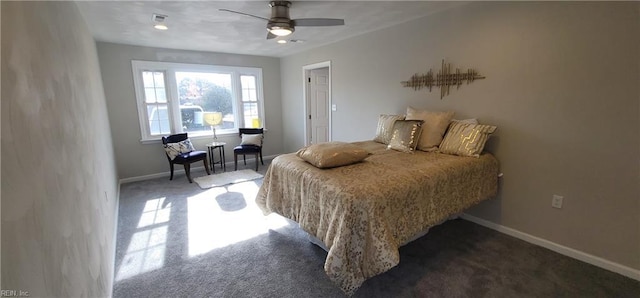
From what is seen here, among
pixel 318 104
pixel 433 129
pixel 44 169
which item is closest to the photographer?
pixel 44 169

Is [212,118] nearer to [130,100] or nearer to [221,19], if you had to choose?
[130,100]

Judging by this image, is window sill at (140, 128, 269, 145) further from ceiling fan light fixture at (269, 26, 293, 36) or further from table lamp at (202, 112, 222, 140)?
ceiling fan light fixture at (269, 26, 293, 36)

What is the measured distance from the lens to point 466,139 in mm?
2639

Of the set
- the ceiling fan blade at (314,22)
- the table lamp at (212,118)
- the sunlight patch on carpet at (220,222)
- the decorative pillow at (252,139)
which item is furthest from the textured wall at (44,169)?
the decorative pillow at (252,139)

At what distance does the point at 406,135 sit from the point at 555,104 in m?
1.27

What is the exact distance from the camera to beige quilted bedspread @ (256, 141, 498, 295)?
1.74 meters

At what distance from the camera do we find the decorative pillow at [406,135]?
2.88m

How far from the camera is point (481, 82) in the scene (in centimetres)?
276

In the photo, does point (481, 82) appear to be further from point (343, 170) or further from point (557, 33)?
point (343, 170)

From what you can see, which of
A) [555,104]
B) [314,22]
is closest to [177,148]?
[314,22]

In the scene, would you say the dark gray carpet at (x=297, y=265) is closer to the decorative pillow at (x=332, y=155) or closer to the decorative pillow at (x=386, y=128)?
the decorative pillow at (x=332, y=155)

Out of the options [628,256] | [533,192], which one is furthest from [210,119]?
[628,256]

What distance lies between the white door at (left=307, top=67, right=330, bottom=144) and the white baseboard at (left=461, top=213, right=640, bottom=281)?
3.27 meters

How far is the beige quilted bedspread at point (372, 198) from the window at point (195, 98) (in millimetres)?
3147
